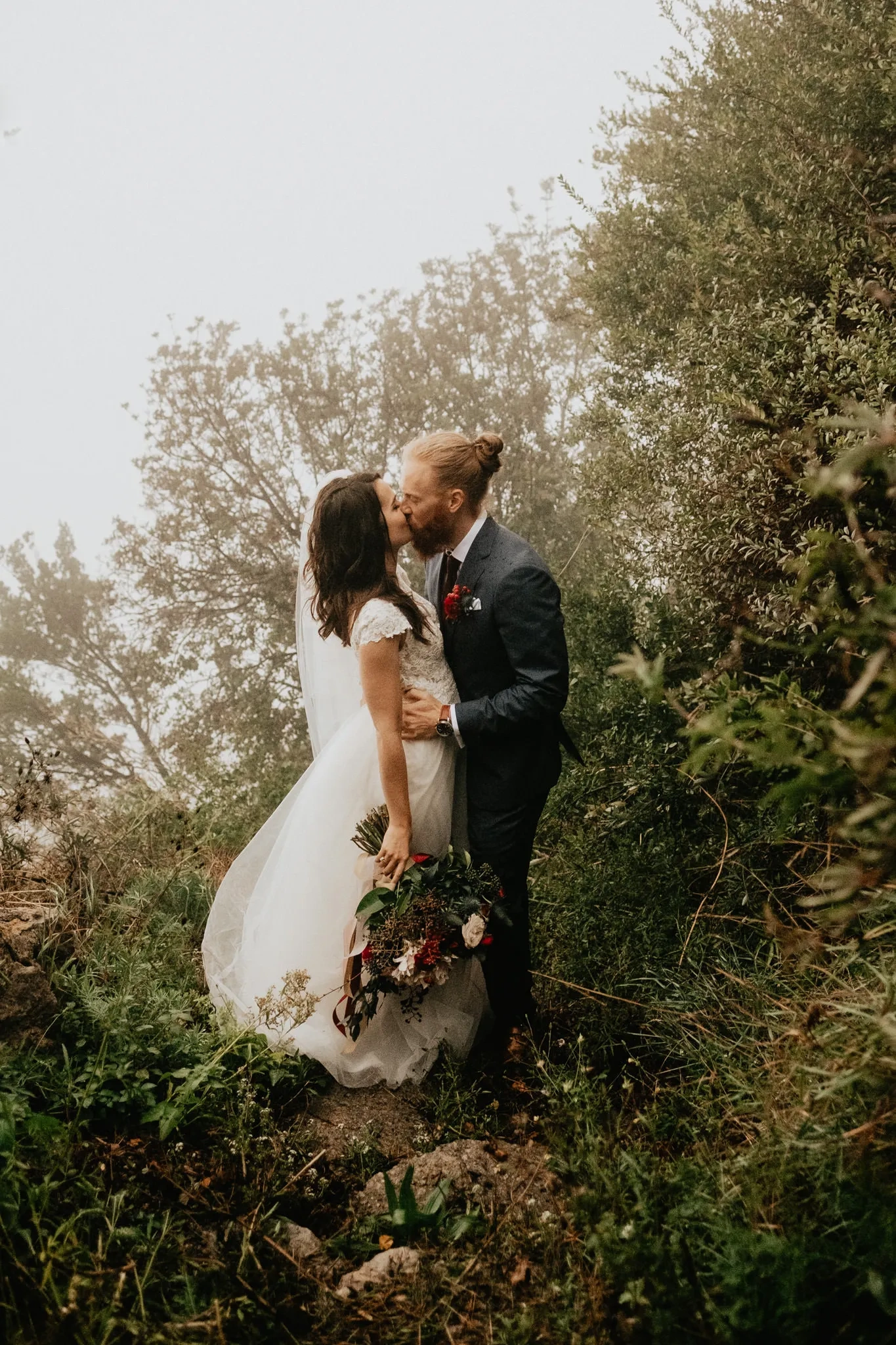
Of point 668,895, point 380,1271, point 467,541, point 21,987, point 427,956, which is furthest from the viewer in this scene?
point 668,895

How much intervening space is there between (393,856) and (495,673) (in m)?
0.88

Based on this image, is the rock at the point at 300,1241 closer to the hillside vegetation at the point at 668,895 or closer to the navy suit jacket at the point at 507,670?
the hillside vegetation at the point at 668,895

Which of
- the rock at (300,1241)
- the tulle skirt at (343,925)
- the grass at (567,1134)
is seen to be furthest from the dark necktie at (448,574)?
the rock at (300,1241)

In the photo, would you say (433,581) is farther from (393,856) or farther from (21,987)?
(21,987)

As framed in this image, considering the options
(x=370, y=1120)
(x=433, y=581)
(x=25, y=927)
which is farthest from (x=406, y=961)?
(x=433, y=581)

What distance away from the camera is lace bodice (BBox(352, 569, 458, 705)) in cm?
327

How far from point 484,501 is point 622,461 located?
1.45 metres

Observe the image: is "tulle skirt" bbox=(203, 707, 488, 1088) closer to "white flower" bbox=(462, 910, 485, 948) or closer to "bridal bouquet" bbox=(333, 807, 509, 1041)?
"bridal bouquet" bbox=(333, 807, 509, 1041)

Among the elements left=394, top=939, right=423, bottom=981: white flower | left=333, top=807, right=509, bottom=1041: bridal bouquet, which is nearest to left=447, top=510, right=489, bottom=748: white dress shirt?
left=333, top=807, right=509, bottom=1041: bridal bouquet

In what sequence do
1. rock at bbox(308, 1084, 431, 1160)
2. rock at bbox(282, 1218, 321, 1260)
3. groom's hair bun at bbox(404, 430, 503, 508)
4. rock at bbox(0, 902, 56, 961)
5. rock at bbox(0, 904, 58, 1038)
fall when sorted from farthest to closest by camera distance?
groom's hair bun at bbox(404, 430, 503, 508), rock at bbox(0, 902, 56, 961), rock at bbox(308, 1084, 431, 1160), rock at bbox(0, 904, 58, 1038), rock at bbox(282, 1218, 321, 1260)

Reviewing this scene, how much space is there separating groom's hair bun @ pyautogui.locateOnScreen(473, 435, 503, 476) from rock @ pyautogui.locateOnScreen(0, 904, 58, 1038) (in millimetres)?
2689

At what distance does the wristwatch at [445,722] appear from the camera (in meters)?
3.44

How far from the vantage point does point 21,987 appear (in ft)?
9.82

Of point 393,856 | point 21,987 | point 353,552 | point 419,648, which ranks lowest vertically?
point 393,856
